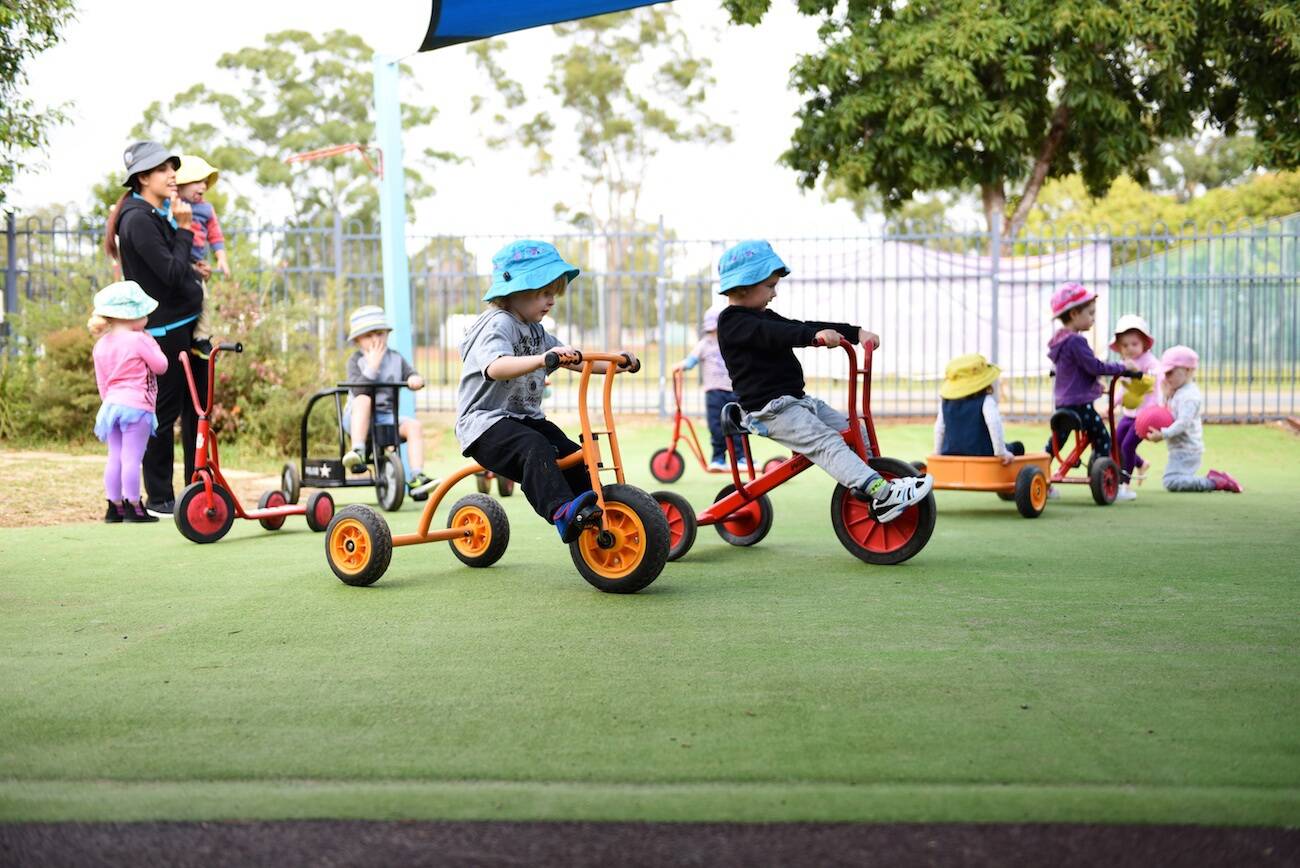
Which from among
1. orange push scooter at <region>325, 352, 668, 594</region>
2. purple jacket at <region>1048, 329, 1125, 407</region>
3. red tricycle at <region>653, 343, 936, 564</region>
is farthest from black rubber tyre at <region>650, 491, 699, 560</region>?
purple jacket at <region>1048, 329, 1125, 407</region>

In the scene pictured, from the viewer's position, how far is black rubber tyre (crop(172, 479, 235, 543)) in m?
7.28

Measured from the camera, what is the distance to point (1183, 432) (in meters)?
10.4

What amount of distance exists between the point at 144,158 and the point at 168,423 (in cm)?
157

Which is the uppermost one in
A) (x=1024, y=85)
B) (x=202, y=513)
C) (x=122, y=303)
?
(x=1024, y=85)

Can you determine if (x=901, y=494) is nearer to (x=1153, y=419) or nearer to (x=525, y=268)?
(x=525, y=268)

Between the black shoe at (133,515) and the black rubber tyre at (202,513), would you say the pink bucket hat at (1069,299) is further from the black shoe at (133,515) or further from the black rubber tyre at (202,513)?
the black shoe at (133,515)

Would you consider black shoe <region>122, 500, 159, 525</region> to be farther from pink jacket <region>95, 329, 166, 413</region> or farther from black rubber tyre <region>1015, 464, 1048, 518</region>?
black rubber tyre <region>1015, 464, 1048, 518</region>

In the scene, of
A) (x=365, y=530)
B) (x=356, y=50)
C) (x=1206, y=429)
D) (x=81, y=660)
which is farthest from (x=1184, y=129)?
(x=356, y=50)

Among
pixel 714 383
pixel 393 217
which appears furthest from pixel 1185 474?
pixel 393 217

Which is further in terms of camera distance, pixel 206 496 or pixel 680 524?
pixel 206 496

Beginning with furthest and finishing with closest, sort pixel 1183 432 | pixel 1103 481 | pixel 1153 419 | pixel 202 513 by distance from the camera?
1. pixel 1153 419
2. pixel 1183 432
3. pixel 1103 481
4. pixel 202 513

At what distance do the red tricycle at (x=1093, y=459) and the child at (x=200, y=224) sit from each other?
18.2 ft

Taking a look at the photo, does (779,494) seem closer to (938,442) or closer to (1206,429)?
(938,442)

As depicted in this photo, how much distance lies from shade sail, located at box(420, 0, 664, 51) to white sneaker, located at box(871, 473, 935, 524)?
7.60 ft
